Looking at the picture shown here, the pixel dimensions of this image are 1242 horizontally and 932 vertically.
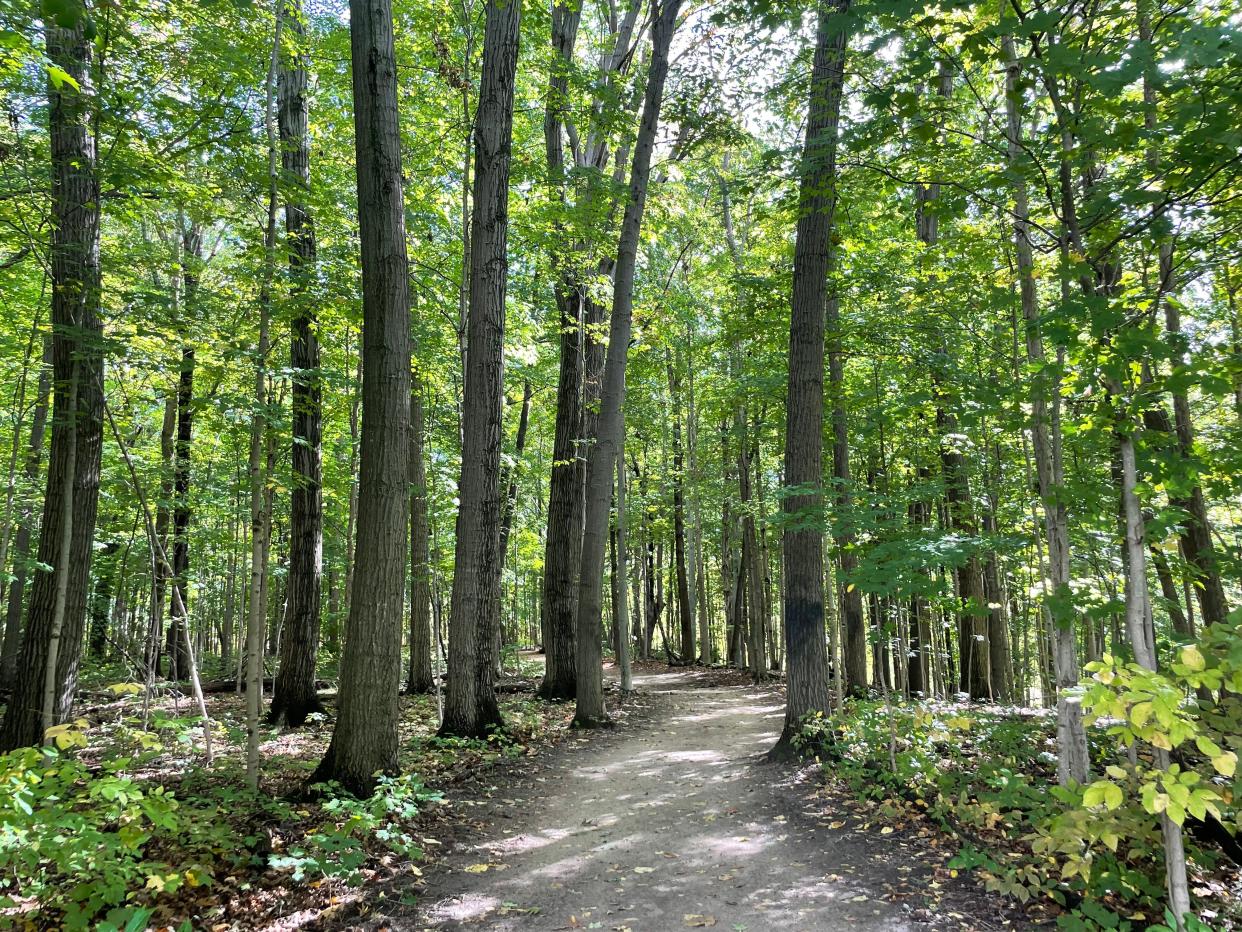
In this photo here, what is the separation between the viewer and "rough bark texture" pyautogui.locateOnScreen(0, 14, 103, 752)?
6008mm

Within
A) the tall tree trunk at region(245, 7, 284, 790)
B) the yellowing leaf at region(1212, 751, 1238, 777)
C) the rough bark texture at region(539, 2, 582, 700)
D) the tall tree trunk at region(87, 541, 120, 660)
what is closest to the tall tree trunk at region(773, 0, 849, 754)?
the yellowing leaf at region(1212, 751, 1238, 777)

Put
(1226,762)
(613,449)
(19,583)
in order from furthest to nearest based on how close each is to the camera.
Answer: (19,583) → (613,449) → (1226,762)

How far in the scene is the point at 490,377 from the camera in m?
8.02

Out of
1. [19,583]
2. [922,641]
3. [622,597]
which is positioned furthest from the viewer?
[922,641]

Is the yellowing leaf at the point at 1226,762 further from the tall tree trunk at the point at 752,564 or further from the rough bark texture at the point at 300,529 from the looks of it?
the tall tree trunk at the point at 752,564

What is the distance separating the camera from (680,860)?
4.69 m

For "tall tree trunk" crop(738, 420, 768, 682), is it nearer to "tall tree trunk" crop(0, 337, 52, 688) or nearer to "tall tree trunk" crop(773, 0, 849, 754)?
"tall tree trunk" crop(773, 0, 849, 754)

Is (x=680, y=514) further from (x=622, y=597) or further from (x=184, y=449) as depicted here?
(x=184, y=449)

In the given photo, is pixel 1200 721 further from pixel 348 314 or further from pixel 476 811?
pixel 348 314

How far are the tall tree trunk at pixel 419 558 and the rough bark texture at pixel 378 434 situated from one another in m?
3.77

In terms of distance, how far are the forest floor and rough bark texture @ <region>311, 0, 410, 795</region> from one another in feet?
3.98

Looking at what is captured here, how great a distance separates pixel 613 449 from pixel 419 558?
4.26 m

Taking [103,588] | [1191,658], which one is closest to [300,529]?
[1191,658]

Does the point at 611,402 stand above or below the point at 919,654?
above
